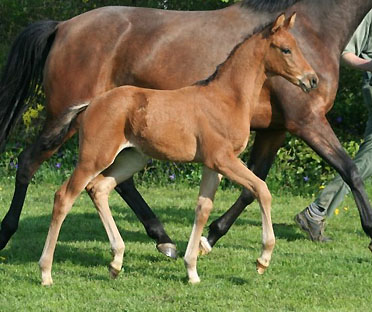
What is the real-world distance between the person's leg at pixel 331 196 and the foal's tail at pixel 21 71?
2.53m

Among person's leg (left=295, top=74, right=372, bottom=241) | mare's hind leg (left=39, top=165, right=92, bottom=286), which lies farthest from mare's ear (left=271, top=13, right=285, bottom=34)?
person's leg (left=295, top=74, right=372, bottom=241)

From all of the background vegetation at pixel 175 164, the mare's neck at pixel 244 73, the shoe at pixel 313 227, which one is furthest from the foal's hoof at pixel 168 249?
the background vegetation at pixel 175 164

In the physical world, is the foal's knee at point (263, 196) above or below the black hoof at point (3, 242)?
above

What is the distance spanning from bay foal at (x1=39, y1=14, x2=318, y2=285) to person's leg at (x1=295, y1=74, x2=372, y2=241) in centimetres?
203

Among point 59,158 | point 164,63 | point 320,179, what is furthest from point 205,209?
point 59,158

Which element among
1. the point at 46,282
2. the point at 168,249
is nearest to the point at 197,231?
the point at 46,282

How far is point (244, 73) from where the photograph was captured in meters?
5.92

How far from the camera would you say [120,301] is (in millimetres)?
5559

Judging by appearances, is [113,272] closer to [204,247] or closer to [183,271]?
[183,271]

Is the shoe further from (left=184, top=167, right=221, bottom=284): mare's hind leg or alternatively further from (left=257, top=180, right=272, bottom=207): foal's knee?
(left=257, top=180, right=272, bottom=207): foal's knee

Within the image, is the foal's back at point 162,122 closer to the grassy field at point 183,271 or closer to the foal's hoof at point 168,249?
the grassy field at point 183,271

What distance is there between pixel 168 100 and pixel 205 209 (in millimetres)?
741

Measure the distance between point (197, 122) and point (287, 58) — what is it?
0.70m

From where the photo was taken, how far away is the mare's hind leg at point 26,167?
710cm
